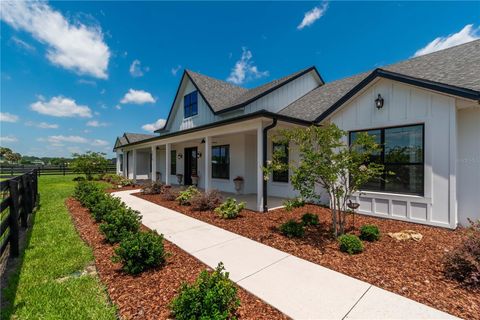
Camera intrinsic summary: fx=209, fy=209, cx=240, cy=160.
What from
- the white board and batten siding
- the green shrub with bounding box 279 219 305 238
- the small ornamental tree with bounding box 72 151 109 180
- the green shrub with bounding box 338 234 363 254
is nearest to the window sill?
the green shrub with bounding box 338 234 363 254

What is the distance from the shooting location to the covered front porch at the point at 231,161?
23.8ft

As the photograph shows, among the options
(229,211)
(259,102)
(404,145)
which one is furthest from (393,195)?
(259,102)

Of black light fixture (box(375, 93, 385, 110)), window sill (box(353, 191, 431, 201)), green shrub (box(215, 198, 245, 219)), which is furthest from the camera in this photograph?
green shrub (box(215, 198, 245, 219))

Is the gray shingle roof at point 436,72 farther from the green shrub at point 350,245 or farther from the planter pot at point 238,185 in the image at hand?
the green shrub at point 350,245

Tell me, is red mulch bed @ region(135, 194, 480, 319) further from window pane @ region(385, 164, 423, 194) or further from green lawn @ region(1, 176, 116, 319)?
green lawn @ region(1, 176, 116, 319)

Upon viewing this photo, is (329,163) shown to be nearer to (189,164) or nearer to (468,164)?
(468,164)

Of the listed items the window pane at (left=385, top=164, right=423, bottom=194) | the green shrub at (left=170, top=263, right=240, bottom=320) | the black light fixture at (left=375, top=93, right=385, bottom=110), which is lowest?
the green shrub at (left=170, top=263, right=240, bottom=320)

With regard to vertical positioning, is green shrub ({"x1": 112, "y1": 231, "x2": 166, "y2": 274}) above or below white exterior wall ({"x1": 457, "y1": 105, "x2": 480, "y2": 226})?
below

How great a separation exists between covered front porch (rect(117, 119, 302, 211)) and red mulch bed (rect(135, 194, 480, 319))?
1958mm

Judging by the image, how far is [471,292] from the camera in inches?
109

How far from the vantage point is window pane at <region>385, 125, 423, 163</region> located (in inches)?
232

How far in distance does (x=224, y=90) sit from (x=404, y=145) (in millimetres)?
11299

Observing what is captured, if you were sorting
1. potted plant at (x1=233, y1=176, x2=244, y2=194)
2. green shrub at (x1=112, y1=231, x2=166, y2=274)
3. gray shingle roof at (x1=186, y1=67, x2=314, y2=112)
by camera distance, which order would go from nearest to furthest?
green shrub at (x1=112, y1=231, x2=166, y2=274), potted plant at (x1=233, y1=176, x2=244, y2=194), gray shingle roof at (x1=186, y1=67, x2=314, y2=112)

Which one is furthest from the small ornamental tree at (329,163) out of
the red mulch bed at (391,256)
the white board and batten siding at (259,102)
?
the white board and batten siding at (259,102)
